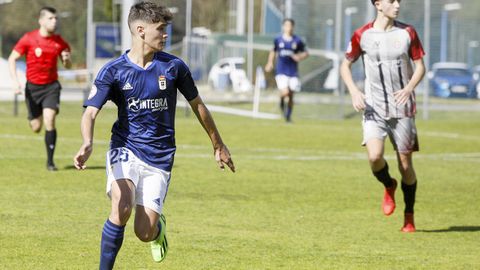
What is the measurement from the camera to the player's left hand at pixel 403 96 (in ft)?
33.7

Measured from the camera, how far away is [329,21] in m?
32.0

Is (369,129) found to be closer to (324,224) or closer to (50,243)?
(324,224)

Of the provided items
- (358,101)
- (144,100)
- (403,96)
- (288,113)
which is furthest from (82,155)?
(288,113)

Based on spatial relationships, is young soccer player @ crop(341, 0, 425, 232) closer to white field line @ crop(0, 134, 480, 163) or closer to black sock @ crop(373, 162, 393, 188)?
black sock @ crop(373, 162, 393, 188)

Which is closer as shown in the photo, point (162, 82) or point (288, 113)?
point (162, 82)

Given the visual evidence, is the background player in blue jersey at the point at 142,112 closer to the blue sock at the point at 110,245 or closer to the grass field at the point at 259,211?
the blue sock at the point at 110,245

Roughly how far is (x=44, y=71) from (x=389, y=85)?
264 inches

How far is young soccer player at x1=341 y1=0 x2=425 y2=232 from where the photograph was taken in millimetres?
10375

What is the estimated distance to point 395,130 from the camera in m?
10.5

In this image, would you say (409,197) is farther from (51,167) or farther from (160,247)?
(51,167)

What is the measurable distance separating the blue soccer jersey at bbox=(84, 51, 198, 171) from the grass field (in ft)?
4.05

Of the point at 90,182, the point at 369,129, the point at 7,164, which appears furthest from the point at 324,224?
the point at 7,164

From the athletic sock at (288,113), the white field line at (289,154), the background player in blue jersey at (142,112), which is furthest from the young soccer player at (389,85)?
the athletic sock at (288,113)

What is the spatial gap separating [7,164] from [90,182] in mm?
2393
